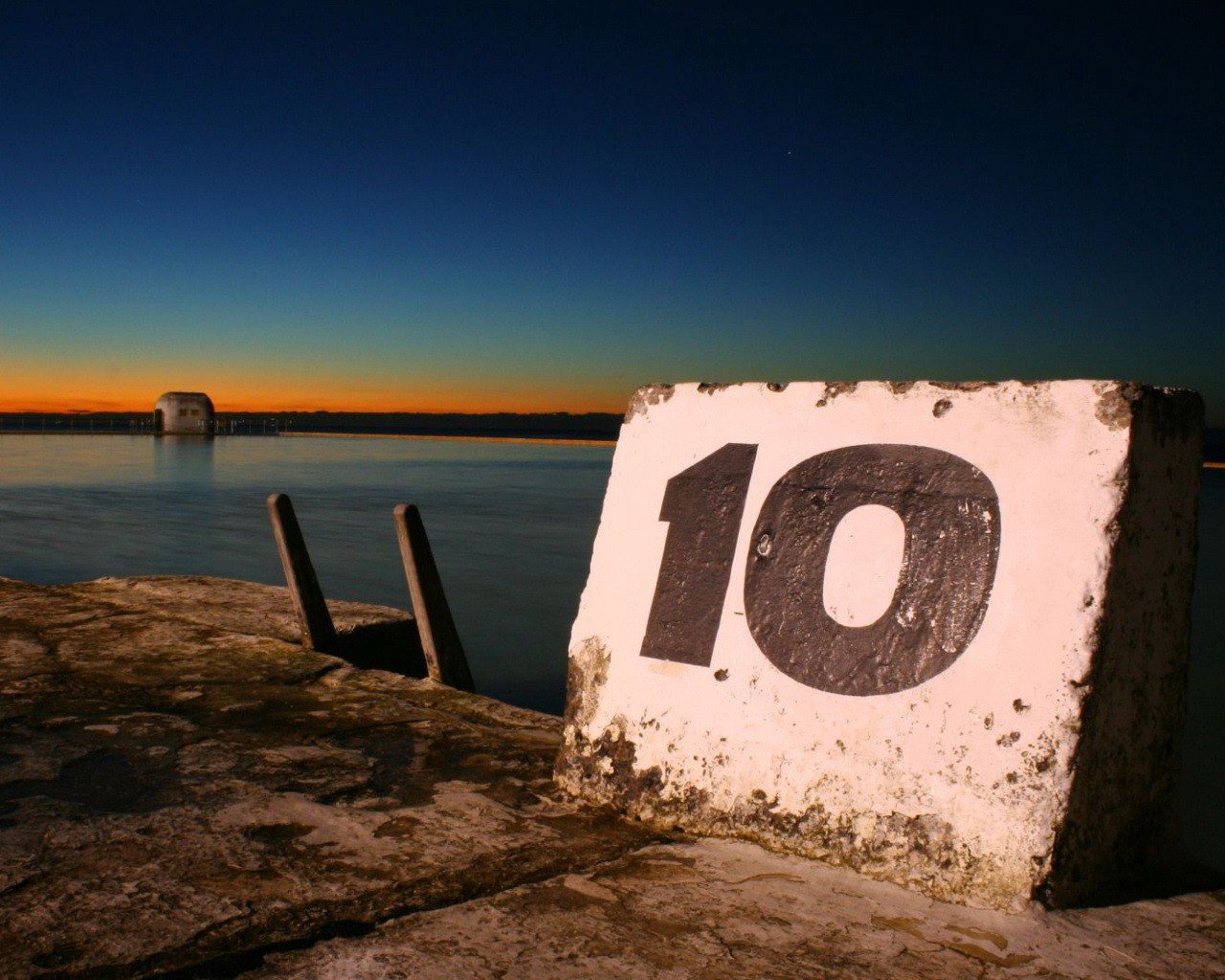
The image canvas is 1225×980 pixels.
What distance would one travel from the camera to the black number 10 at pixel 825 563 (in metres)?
2.00

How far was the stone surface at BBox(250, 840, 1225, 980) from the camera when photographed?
1618 millimetres

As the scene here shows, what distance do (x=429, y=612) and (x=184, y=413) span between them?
5092 centimetres

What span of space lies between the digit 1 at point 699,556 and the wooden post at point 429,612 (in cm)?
196

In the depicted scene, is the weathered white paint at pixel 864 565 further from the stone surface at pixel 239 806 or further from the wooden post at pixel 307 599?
the wooden post at pixel 307 599

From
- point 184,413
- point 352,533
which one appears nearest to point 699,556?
point 352,533

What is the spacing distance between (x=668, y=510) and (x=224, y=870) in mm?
1222

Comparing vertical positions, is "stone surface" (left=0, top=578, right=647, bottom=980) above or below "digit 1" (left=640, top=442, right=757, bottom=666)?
below

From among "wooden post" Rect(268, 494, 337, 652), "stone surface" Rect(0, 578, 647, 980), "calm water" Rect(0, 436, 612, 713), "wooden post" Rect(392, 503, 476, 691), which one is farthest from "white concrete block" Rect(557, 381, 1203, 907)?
"calm water" Rect(0, 436, 612, 713)

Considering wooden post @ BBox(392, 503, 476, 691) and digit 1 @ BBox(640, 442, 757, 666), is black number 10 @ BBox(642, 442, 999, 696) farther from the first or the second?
wooden post @ BBox(392, 503, 476, 691)

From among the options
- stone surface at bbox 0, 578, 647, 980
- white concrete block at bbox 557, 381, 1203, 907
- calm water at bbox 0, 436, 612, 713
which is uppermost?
white concrete block at bbox 557, 381, 1203, 907

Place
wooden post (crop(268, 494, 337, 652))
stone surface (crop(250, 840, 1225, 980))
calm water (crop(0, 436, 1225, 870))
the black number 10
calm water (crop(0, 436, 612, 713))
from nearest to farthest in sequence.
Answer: stone surface (crop(250, 840, 1225, 980))
the black number 10
wooden post (crop(268, 494, 337, 652))
calm water (crop(0, 436, 1225, 870))
calm water (crop(0, 436, 612, 713))

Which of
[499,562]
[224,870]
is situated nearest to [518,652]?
[499,562]

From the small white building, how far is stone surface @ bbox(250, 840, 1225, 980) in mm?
53324

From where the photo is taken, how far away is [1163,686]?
6.70ft
